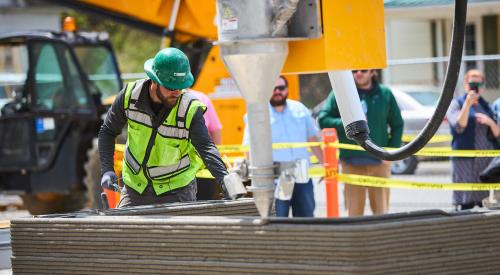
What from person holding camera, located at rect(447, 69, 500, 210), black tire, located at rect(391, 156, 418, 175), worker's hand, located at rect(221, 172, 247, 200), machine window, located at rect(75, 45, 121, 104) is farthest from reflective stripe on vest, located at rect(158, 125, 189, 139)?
black tire, located at rect(391, 156, 418, 175)

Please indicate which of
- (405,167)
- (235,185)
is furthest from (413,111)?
(235,185)

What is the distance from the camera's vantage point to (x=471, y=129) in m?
11.0

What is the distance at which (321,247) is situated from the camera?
4395mm

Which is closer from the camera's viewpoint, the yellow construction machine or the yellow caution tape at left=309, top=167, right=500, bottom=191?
the yellow construction machine

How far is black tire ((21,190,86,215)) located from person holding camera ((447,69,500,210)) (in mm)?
5534

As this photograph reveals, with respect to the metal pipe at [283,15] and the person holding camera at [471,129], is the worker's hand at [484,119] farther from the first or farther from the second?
the metal pipe at [283,15]

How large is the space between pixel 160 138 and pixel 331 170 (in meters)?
4.33

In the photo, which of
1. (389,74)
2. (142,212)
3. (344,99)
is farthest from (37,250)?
(389,74)

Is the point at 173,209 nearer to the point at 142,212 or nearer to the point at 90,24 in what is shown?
the point at 142,212

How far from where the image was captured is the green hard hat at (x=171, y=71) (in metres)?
6.12

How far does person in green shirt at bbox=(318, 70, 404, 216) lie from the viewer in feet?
33.9

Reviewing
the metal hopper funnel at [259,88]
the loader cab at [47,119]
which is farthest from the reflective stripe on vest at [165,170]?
the loader cab at [47,119]

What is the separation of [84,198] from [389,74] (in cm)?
914

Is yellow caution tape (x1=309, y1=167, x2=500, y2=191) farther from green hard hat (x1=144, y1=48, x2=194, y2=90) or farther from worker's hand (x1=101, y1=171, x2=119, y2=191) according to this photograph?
green hard hat (x1=144, y1=48, x2=194, y2=90)
